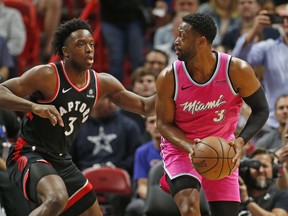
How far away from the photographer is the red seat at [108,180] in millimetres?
9414

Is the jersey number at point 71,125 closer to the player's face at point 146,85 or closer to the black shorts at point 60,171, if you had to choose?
the black shorts at point 60,171

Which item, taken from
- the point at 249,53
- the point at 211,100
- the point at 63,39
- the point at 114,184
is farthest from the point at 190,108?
the point at 249,53

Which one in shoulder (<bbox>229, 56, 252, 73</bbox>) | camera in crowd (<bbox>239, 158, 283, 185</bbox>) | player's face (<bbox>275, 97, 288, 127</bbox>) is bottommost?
camera in crowd (<bbox>239, 158, 283, 185</bbox>)

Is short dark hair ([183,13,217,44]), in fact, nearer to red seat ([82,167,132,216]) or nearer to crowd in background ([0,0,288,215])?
crowd in background ([0,0,288,215])

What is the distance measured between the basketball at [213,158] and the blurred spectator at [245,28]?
4272 mm

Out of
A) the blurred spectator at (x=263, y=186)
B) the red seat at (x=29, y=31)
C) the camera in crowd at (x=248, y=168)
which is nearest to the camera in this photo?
the camera in crowd at (x=248, y=168)

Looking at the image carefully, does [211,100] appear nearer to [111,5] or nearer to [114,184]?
[114,184]

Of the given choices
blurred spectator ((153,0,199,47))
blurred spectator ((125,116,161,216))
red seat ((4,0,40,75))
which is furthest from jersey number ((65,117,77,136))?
red seat ((4,0,40,75))

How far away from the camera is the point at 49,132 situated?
23.1 feet

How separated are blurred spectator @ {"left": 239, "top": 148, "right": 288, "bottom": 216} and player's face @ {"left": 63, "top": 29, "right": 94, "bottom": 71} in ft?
7.07

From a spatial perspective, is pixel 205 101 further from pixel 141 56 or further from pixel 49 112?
pixel 141 56

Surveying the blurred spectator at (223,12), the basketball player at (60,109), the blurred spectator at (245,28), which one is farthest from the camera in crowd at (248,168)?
the blurred spectator at (223,12)

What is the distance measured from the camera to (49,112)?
650 cm

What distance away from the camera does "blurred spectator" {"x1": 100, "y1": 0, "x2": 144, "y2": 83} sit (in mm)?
11938
